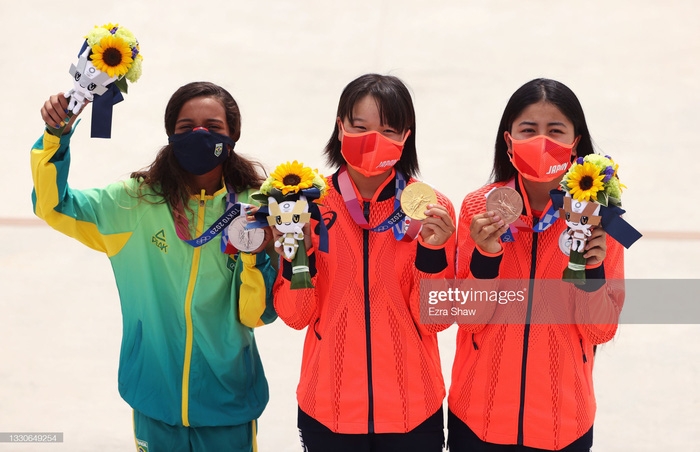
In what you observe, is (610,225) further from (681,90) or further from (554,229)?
(681,90)

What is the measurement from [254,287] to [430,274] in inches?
29.0

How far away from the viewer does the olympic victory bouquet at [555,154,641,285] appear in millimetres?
3301

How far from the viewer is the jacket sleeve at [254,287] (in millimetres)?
3709

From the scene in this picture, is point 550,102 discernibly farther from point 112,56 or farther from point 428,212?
point 112,56

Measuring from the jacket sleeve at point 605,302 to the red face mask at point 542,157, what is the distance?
334mm

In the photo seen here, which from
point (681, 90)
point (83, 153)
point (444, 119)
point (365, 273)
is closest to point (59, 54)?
point (83, 153)

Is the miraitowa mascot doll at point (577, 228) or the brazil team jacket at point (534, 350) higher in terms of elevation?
the miraitowa mascot doll at point (577, 228)

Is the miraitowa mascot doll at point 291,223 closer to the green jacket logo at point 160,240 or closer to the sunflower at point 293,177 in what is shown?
the sunflower at point 293,177

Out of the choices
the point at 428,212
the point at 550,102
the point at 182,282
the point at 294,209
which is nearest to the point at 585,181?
the point at 550,102

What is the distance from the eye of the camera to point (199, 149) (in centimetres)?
377

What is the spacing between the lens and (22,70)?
998 centimetres

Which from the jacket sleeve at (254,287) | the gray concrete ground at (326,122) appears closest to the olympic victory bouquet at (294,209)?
the jacket sleeve at (254,287)

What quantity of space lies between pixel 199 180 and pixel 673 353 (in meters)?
3.84

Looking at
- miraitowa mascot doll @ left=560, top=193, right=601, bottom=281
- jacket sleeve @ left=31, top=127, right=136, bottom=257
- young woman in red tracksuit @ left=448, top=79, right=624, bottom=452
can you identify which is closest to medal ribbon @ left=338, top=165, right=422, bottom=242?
young woman in red tracksuit @ left=448, top=79, right=624, bottom=452
